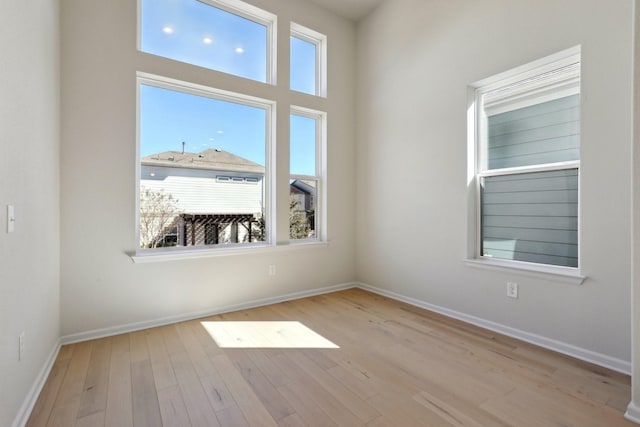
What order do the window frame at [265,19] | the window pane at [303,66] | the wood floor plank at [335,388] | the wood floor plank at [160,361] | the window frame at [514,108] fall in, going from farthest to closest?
the window pane at [303,66] < the window frame at [265,19] < the window frame at [514,108] < the wood floor plank at [160,361] < the wood floor plank at [335,388]

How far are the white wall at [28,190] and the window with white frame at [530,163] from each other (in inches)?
132

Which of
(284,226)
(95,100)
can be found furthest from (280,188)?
(95,100)

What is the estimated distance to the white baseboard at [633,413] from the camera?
1562 millimetres

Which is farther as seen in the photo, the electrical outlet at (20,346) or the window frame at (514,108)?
the window frame at (514,108)

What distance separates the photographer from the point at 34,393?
174 cm

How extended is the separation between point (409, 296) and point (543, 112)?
220 cm

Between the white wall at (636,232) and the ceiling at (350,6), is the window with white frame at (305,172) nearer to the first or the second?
the ceiling at (350,6)

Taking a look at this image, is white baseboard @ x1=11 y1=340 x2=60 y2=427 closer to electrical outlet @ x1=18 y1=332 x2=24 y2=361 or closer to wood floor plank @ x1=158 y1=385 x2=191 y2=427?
electrical outlet @ x1=18 y1=332 x2=24 y2=361

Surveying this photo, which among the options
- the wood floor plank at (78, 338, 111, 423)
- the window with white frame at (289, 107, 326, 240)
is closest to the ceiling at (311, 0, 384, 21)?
the window with white frame at (289, 107, 326, 240)

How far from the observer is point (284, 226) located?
3633 mm

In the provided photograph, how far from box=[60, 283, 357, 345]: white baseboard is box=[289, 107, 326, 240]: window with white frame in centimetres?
71

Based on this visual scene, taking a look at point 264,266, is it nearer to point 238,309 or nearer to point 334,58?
point 238,309

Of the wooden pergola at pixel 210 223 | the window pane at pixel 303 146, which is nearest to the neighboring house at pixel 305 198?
the window pane at pixel 303 146

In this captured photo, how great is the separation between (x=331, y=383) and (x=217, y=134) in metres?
2.60
